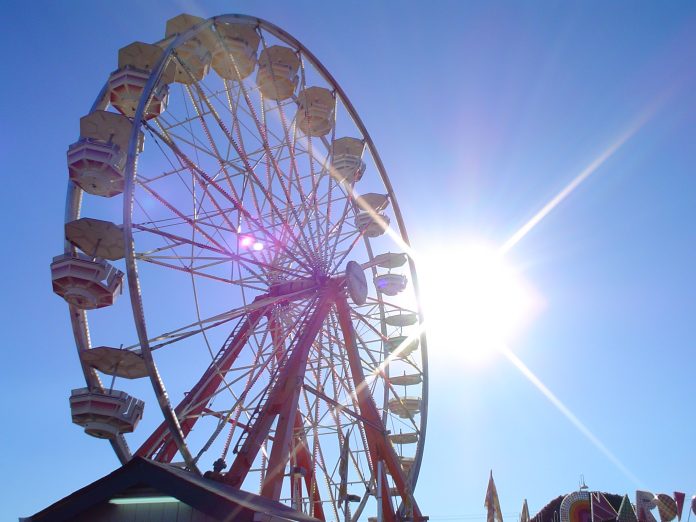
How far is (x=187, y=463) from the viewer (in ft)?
40.4

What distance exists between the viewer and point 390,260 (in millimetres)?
20625

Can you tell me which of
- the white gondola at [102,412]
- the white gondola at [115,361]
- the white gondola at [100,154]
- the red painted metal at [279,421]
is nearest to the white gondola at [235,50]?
the white gondola at [100,154]

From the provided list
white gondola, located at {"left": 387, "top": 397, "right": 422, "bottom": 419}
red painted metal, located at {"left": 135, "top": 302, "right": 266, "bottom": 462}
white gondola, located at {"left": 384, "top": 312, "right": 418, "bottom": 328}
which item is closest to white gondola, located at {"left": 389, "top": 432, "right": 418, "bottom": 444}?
white gondola, located at {"left": 387, "top": 397, "right": 422, "bottom": 419}

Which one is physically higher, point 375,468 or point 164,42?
point 164,42

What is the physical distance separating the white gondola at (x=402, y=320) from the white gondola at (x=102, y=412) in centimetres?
953

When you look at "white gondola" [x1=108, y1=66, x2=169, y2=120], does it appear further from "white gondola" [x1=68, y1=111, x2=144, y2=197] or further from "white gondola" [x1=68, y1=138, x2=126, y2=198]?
"white gondola" [x1=68, y1=138, x2=126, y2=198]

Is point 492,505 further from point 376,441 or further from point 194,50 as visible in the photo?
point 194,50

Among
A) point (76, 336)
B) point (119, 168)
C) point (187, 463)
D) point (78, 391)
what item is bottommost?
point (187, 463)

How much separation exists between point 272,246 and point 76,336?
5.38 metres

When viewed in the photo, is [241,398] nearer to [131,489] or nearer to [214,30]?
[131,489]

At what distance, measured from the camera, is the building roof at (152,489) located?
7.87 metres

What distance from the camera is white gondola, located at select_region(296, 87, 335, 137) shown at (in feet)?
61.8

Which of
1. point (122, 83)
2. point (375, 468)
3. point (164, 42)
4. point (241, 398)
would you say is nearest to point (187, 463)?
point (241, 398)

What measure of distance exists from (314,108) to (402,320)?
740 cm
